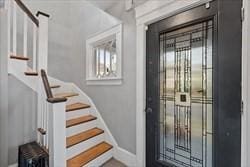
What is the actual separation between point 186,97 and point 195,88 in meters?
0.14

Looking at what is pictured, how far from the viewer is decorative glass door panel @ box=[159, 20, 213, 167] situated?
4.99ft

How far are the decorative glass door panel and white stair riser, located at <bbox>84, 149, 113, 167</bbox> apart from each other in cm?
90

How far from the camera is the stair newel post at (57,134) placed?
1673 mm

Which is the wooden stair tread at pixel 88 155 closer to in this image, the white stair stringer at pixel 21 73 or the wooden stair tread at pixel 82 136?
the wooden stair tread at pixel 82 136

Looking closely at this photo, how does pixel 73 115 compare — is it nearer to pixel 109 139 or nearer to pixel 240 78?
pixel 109 139

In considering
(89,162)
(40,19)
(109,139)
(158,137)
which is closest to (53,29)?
(40,19)

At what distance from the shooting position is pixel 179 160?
1.74 m

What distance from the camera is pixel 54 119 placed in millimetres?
1670

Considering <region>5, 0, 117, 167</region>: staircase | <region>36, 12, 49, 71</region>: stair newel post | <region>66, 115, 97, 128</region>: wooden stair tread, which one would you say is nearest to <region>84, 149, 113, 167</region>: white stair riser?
<region>5, 0, 117, 167</region>: staircase

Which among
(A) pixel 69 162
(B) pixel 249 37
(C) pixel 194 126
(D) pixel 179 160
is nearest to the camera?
(B) pixel 249 37

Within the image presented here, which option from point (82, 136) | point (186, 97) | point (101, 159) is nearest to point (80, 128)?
point (82, 136)

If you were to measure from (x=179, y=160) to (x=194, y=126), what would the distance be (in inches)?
17.4

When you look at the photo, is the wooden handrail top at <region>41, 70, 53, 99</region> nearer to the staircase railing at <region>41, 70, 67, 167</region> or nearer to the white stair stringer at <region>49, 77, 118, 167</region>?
the staircase railing at <region>41, 70, 67, 167</region>

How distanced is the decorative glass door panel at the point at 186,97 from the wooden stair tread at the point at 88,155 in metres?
0.93
